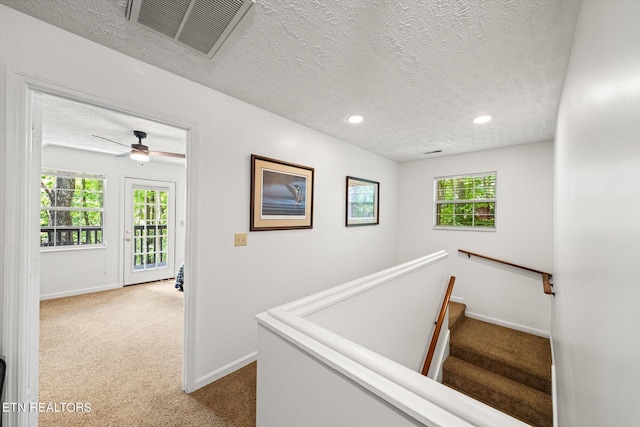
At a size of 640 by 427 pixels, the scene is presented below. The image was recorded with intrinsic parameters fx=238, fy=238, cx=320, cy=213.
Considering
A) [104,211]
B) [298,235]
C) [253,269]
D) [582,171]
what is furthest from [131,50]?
[104,211]

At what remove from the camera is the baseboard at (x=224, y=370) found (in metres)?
1.86

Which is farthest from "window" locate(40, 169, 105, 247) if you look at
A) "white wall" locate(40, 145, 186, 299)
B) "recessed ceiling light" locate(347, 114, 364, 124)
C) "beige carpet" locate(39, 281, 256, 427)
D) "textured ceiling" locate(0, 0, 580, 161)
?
"recessed ceiling light" locate(347, 114, 364, 124)

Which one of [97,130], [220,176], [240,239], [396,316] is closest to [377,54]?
[220,176]

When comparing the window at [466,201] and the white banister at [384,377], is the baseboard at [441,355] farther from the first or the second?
the white banister at [384,377]

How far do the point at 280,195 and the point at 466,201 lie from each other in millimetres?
3020

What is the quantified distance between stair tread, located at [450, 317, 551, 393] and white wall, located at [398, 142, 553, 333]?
285 mm

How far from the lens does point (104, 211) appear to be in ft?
13.7

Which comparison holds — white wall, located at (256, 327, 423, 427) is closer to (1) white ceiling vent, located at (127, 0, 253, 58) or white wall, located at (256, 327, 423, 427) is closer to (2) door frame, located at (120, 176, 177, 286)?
(1) white ceiling vent, located at (127, 0, 253, 58)

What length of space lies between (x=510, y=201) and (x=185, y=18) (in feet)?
13.3

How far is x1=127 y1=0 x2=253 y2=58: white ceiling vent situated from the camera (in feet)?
3.61

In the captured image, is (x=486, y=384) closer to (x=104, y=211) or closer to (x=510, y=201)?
(x=510, y=201)

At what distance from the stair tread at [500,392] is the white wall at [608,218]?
1.70 metres

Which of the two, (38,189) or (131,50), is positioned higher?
(131,50)

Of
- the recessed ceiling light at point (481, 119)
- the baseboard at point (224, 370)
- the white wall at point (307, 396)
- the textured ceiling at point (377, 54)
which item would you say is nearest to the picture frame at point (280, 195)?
the textured ceiling at point (377, 54)
